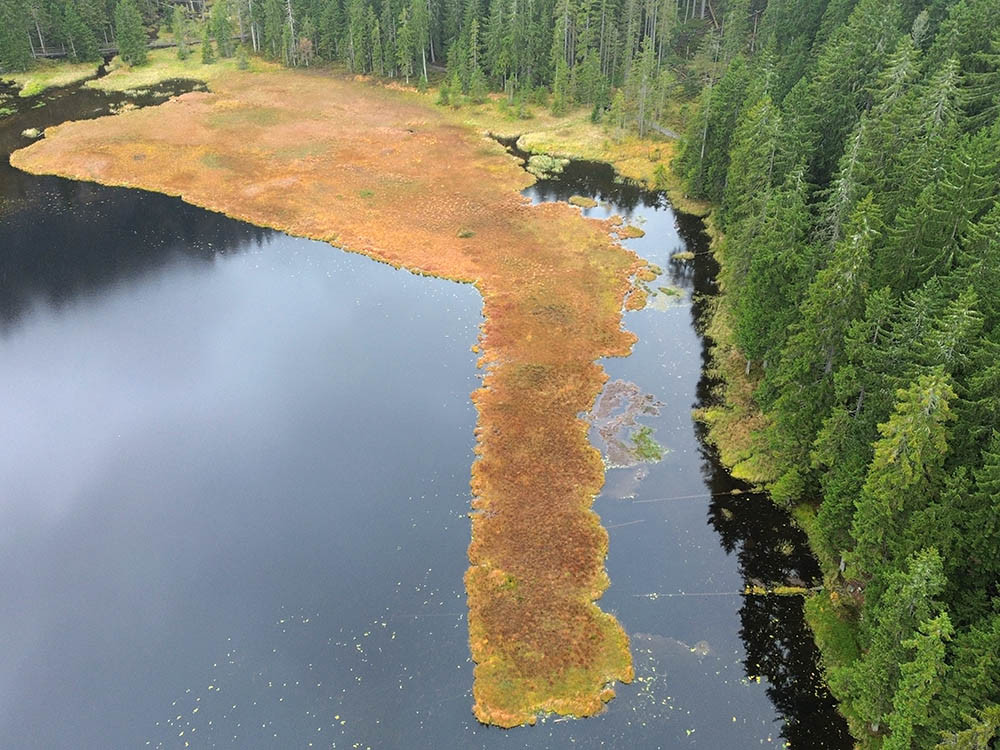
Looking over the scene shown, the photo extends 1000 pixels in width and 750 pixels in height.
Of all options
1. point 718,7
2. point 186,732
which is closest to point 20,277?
point 186,732

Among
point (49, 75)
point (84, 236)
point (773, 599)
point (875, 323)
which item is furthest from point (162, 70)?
point (773, 599)

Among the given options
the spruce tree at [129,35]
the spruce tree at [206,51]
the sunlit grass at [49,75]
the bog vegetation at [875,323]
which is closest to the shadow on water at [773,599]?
the bog vegetation at [875,323]

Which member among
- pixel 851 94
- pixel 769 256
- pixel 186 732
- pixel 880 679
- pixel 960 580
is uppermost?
pixel 851 94

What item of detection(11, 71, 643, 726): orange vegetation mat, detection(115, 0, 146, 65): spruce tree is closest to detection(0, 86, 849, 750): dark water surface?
detection(11, 71, 643, 726): orange vegetation mat

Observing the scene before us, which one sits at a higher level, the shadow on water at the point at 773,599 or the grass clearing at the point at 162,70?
the grass clearing at the point at 162,70

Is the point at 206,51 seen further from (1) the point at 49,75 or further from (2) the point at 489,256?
(2) the point at 489,256

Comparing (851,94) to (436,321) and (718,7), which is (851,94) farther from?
(718,7)

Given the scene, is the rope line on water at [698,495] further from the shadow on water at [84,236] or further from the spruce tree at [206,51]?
the spruce tree at [206,51]
